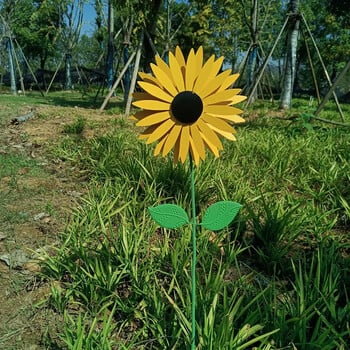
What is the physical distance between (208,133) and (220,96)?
0.34 ft

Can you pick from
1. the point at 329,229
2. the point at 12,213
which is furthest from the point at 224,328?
the point at 12,213

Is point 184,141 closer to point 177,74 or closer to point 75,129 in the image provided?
point 177,74

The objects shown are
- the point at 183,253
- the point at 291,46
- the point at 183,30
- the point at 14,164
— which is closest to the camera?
the point at 183,253

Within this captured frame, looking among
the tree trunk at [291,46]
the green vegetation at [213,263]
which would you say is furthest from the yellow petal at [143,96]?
the tree trunk at [291,46]

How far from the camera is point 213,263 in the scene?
6.00 ft

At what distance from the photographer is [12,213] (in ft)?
8.11

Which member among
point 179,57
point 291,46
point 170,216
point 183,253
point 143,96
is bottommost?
point 183,253

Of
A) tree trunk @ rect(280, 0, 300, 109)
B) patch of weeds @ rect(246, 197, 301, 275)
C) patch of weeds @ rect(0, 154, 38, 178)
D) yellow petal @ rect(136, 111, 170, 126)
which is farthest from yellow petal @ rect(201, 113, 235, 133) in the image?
tree trunk @ rect(280, 0, 300, 109)

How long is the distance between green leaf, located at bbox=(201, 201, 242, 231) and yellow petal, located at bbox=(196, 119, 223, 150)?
161mm

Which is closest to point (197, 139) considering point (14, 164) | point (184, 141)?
point (184, 141)

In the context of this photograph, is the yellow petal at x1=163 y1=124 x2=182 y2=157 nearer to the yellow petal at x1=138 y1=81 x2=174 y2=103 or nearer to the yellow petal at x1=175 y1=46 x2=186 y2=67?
the yellow petal at x1=138 y1=81 x2=174 y2=103

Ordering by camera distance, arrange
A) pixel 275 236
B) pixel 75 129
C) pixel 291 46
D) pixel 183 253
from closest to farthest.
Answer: pixel 183 253 < pixel 275 236 < pixel 75 129 < pixel 291 46

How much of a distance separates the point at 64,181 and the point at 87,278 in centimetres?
159

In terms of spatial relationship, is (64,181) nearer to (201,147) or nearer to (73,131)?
(73,131)
